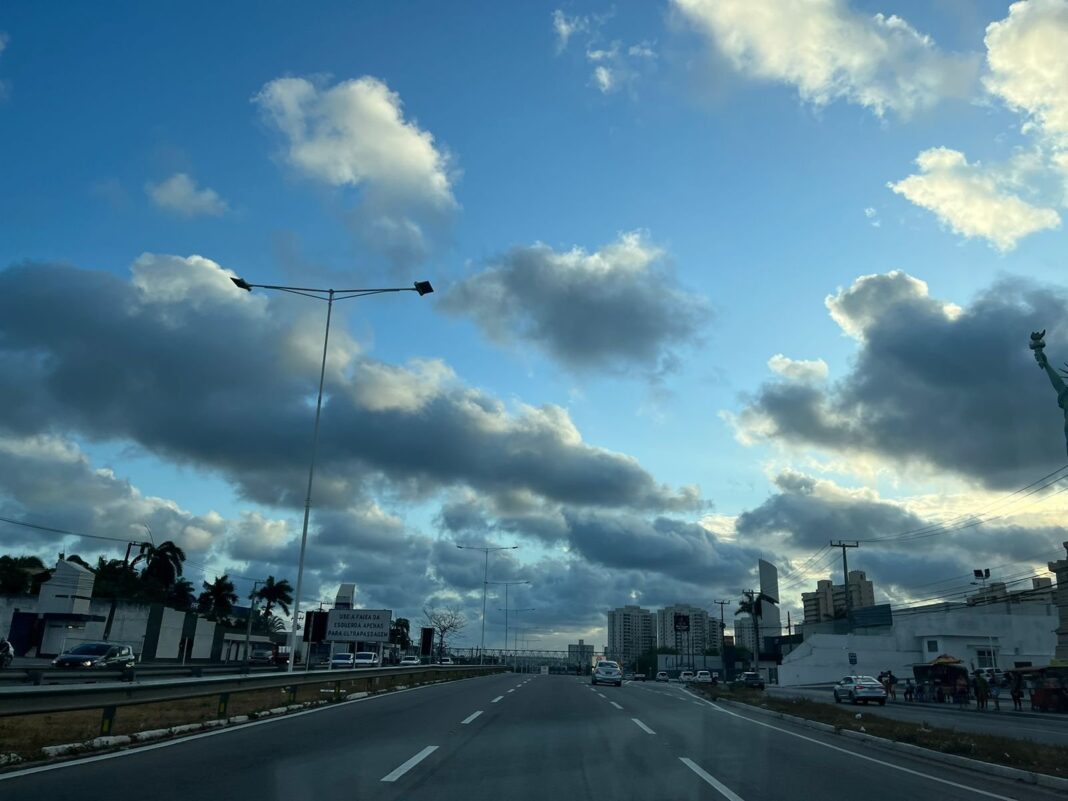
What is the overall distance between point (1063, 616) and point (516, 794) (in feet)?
159

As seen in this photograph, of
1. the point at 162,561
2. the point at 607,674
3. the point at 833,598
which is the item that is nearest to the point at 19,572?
the point at 162,561

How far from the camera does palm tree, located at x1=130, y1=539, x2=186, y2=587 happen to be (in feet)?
271

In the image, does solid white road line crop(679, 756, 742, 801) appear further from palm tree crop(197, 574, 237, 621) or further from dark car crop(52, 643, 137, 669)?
palm tree crop(197, 574, 237, 621)

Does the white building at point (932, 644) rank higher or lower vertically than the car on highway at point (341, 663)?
higher

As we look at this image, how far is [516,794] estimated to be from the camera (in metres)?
9.30

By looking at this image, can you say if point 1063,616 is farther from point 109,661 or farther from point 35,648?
point 35,648

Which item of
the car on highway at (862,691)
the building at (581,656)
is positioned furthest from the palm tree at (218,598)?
the car on highway at (862,691)

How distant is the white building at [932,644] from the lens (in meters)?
72.1

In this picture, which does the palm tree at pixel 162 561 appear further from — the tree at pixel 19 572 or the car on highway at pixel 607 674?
the car on highway at pixel 607 674

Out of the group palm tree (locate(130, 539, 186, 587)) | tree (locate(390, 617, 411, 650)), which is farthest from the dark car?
tree (locate(390, 617, 411, 650))

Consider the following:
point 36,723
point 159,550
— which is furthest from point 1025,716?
point 159,550

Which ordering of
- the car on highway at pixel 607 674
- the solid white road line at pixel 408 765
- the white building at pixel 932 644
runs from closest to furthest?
the solid white road line at pixel 408 765, the car on highway at pixel 607 674, the white building at pixel 932 644

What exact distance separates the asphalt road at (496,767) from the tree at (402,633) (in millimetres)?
113070

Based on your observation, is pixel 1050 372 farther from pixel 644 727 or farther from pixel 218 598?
pixel 218 598
